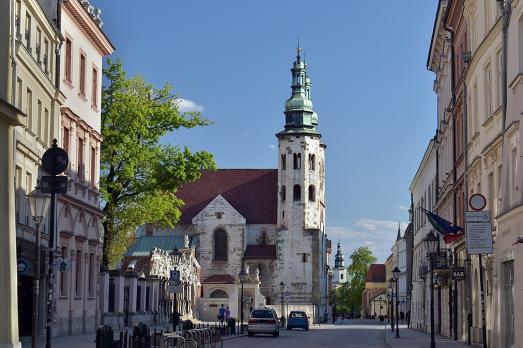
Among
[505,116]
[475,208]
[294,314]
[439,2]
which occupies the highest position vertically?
[439,2]

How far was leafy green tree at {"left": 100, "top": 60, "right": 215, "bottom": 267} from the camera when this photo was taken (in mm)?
51250

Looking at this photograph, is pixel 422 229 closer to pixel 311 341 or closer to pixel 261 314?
pixel 261 314

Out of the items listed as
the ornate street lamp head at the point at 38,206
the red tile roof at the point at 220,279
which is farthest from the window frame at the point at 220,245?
the ornate street lamp head at the point at 38,206

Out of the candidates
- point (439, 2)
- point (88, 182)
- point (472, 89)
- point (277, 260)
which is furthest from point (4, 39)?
point (277, 260)

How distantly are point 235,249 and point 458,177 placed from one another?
7073cm

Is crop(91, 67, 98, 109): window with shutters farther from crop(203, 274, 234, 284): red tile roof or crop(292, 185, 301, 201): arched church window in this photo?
crop(292, 185, 301, 201): arched church window

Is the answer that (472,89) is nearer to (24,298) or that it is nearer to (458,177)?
(458,177)

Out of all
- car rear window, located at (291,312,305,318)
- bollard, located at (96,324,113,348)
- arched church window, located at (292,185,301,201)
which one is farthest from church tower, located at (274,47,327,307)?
bollard, located at (96,324,113,348)

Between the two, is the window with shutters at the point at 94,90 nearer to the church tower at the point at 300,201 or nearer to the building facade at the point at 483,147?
the building facade at the point at 483,147

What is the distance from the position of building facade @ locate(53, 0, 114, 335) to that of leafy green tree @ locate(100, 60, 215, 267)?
621cm

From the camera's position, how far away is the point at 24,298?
33250mm

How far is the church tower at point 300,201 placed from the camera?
104625 mm

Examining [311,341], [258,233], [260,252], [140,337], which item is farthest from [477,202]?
[258,233]

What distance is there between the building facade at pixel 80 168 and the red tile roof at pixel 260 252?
208 ft
